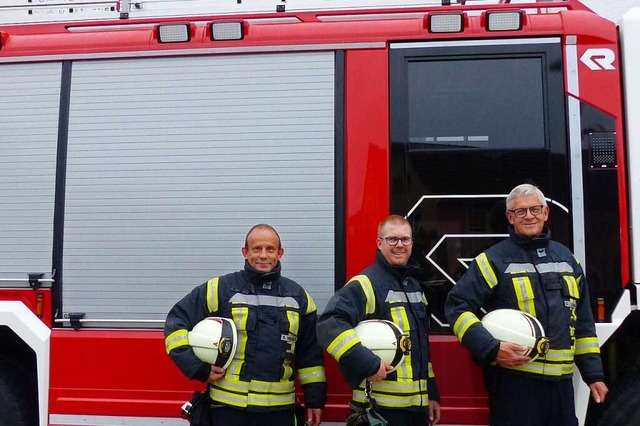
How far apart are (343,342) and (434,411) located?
68cm

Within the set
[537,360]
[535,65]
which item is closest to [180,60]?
[535,65]

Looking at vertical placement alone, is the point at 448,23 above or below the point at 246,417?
above

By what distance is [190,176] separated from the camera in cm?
303

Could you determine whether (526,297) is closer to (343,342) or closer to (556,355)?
(556,355)

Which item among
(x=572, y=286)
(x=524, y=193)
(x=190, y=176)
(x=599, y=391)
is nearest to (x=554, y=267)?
(x=572, y=286)

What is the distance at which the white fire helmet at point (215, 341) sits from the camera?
2.50 meters

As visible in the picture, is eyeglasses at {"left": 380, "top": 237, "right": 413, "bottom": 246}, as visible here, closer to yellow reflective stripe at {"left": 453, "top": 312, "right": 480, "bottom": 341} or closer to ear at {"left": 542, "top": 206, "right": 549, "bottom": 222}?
yellow reflective stripe at {"left": 453, "top": 312, "right": 480, "bottom": 341}

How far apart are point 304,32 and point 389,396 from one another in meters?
1.85

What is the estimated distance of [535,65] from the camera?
2.91 m

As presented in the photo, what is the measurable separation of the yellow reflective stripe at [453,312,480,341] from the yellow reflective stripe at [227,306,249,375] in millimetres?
923

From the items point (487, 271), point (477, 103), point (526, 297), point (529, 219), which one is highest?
point (477, 103)

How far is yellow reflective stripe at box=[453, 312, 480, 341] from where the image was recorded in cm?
246

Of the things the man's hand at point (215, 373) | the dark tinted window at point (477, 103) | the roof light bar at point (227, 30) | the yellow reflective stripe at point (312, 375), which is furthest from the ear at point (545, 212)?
the roof light bar at point (227, 30)

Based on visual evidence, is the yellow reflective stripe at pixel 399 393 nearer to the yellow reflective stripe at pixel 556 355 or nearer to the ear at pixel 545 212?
the yellow reflective stripe at pixel 556 355
